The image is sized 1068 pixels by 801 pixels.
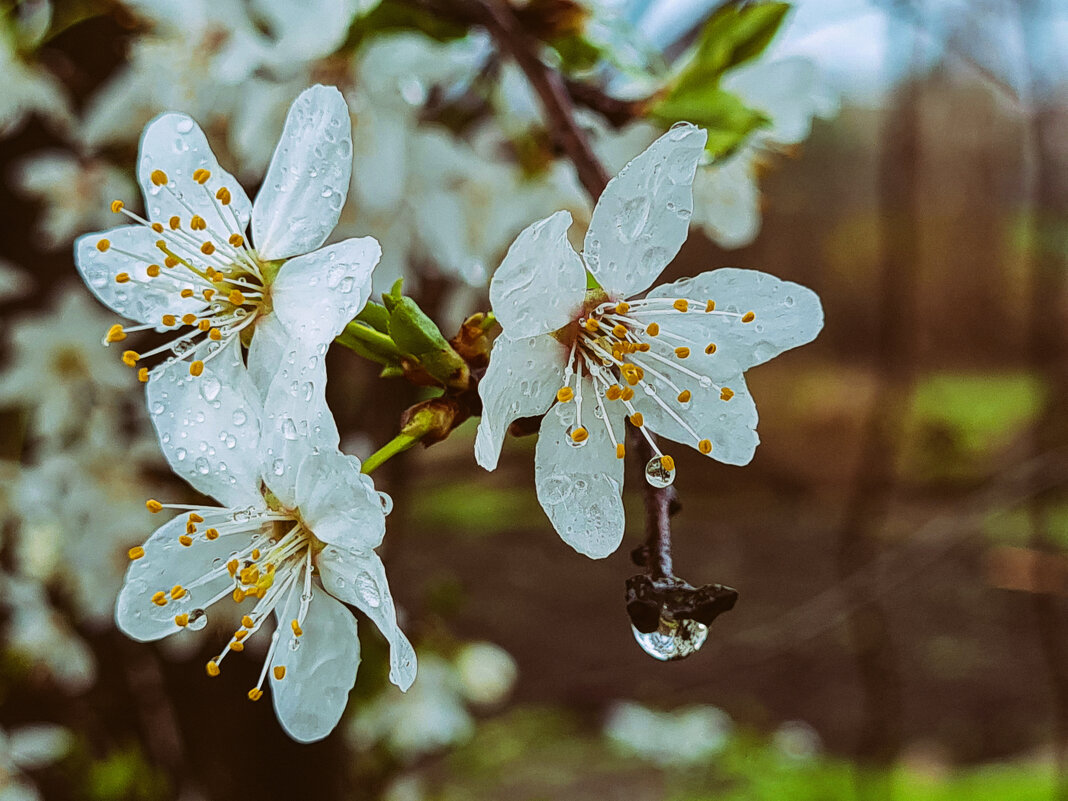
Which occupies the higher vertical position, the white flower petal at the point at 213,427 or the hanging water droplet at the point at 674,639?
the white flower petal at the point at 213,427

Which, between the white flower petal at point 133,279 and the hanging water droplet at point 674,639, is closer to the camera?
the hanging water droplet at point 674,639

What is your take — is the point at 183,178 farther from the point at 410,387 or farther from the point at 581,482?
the point at 410,387

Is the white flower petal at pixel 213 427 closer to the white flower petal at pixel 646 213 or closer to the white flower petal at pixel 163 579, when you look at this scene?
the white flower petal at pixel 163 579

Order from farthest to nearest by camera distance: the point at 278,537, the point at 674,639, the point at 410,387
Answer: the point at 410,387, the point at 278,537, the point at 674,639

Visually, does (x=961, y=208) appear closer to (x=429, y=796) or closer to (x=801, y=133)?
(x=429, y=796)

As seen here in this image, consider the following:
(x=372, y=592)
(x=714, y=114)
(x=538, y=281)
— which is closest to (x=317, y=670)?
(x=372, y=592)

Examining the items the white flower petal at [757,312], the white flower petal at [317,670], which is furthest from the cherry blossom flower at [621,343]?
the white flower petal at [317,670]

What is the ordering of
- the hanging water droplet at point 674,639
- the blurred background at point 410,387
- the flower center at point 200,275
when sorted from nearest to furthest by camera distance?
the hanging water droplet at point 674,639
the flower center at point 200,275
the blurred background at point 410,387
